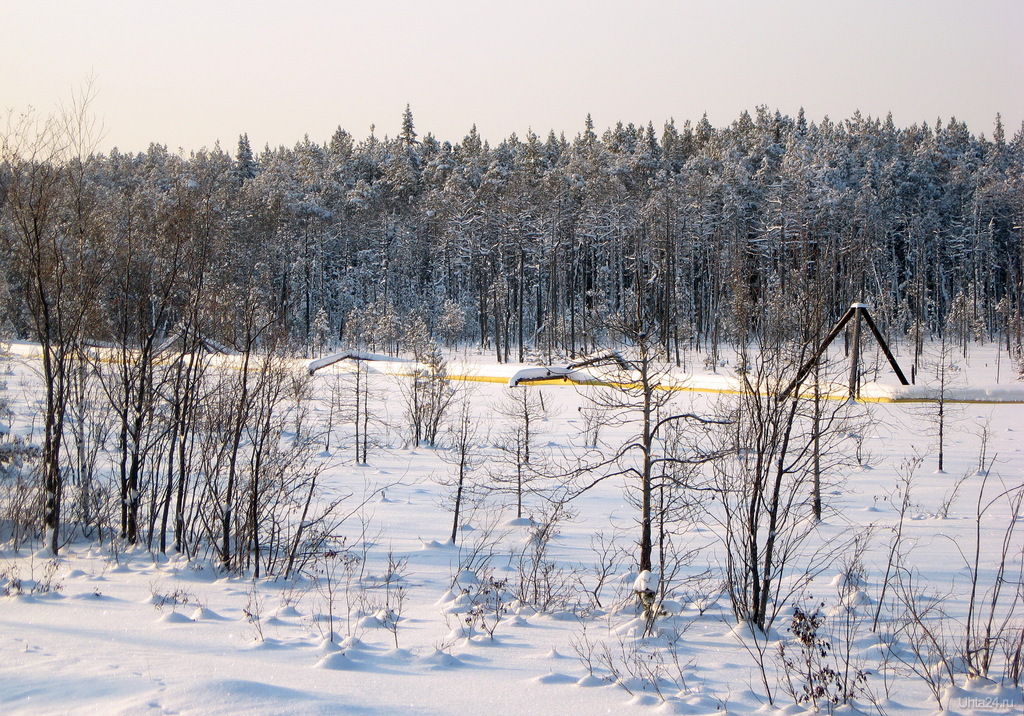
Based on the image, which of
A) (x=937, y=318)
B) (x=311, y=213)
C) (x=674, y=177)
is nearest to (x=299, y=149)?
(x=311, y=213)

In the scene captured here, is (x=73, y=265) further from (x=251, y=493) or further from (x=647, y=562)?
(x=647, y=562)

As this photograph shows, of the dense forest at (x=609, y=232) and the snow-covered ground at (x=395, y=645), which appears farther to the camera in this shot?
the dense forest at (x=609, y=232)

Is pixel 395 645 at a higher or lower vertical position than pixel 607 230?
lower

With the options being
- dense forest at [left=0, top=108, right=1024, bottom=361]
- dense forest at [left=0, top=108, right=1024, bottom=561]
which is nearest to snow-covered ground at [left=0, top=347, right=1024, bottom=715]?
dense forest at [left=0, top=108, right=1024, bottom=561]

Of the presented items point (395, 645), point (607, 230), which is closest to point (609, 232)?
point (607, 230)

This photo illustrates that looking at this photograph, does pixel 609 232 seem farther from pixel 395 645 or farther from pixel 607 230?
pixel 395 645

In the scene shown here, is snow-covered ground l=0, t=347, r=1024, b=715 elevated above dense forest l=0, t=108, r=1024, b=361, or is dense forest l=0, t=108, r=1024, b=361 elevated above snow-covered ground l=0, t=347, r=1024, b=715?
dense forest l=0, t=108, r=1024, b=361

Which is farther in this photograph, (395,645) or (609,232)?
(609,232)

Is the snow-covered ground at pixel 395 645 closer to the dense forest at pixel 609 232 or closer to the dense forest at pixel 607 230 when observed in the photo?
the dense forest at pixel 607 230

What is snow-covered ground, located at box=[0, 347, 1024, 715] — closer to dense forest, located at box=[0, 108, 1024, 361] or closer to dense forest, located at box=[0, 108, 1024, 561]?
dense forest, located at box=[0, 108, 1024, 561]

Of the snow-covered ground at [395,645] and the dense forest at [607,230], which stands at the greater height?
the dense forest at [607,230]

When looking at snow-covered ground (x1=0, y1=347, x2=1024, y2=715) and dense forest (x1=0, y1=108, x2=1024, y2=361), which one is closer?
snow-covered ground (x1=0, y1=347, x2=1024, y2=715)

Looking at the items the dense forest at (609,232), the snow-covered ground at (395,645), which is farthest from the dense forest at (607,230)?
the snow-covered ground at (395,645)

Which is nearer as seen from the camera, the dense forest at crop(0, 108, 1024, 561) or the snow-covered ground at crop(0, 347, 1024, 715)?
the snow-covered ground at crop(0, 347, 1024, 715)
